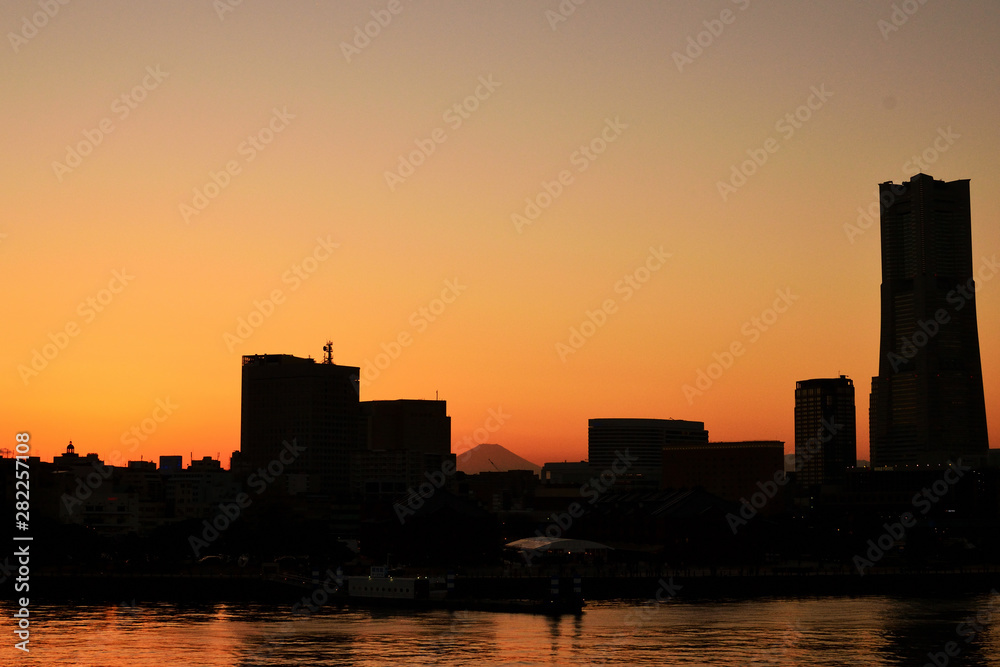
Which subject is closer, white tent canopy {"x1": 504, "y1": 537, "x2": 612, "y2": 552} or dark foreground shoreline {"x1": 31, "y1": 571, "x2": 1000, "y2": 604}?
dark foreground shoreline {"x1": 31, "y1": 571, "x2": 1000, "y2": 604}

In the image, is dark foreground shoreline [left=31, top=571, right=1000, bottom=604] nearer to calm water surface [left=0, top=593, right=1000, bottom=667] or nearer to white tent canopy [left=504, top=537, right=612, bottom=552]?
calm water surface [left=0, top=593, right=1000, bottom=667]

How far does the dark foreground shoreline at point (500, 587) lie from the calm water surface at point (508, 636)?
826 cm

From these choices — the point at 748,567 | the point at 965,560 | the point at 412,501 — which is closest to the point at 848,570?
the point at 748,567

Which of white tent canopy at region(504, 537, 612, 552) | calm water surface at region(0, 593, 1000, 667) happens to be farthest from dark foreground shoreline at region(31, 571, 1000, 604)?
white tent canopy at region(504, 537, 612, 552)

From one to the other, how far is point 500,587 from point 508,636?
3704 centimetres

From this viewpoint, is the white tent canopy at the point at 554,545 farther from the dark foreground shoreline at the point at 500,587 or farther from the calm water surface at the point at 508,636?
the calm water surface at the point at 508,636

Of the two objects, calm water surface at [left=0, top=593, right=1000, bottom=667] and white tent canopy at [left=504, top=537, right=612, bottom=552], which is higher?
white tent canopy at [left=504, top=537, right=612, bottom=552]

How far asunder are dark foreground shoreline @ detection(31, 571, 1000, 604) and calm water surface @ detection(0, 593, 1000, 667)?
826 centimetres

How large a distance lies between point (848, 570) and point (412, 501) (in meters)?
54.8

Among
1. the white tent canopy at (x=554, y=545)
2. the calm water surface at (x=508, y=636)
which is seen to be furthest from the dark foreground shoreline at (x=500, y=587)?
the white tent canopy at (x=554, y=545)

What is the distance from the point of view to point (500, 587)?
5305 inches

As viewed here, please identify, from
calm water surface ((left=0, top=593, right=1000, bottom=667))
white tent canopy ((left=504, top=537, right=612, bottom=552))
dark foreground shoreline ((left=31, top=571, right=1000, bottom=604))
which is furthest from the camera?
white tent canopy ((left=504, top=537, right=612, bottom=552))

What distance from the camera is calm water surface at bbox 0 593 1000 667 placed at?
282ft

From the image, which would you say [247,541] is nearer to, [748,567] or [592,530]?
[592,530]
